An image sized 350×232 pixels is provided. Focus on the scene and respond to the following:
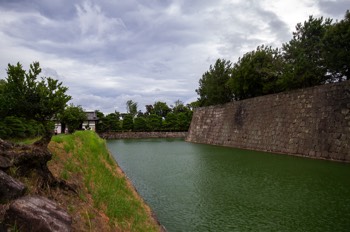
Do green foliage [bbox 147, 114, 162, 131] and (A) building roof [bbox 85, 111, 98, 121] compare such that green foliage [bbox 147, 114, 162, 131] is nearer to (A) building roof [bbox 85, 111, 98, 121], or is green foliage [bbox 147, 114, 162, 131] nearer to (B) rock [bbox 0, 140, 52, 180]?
(A) building roof [bbox 85, 111, 98, 121]

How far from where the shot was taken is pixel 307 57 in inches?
779

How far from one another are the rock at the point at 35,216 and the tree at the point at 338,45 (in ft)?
56.7

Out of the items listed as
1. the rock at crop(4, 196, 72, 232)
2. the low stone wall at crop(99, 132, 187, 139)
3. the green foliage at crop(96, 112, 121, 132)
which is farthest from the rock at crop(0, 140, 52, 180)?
the green foliage at crop(96, 112, 121, 132)

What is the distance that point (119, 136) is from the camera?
47.8 m

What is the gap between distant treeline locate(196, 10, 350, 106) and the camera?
1645 cm

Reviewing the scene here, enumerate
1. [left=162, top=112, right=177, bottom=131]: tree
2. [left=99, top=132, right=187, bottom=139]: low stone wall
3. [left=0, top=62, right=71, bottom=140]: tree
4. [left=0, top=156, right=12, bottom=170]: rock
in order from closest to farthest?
1. [left=0, top=156, right=12, bottom=170]: rock
2. [left=0, top=62, right=71, bottom=140]: tree
3. [left=99, top=132, right=187, bottom=139]: low stone wall
4. [left=162, top=112, right=177, bottom=131]: tree

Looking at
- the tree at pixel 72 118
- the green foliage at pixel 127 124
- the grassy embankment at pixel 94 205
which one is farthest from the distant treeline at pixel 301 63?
the green foliage at pixel 127 124

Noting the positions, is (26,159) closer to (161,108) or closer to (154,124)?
(154,124)

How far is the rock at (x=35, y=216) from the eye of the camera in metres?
2.62

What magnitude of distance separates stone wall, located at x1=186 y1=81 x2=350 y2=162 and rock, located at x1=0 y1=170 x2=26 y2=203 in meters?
13.8

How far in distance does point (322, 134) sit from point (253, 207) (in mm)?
9891

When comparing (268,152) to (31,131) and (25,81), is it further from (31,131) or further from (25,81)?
(25,81)

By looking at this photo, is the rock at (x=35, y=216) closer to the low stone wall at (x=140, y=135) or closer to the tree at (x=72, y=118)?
the tree at (x=72, y=118)

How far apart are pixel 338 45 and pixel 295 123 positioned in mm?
5055
